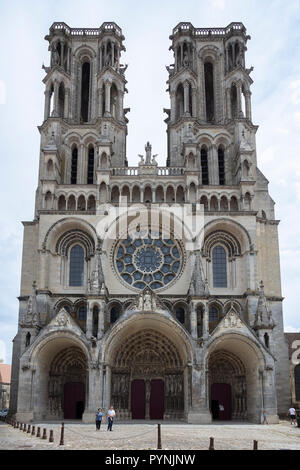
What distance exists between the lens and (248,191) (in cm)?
3800

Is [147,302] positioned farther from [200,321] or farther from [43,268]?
[43,268]

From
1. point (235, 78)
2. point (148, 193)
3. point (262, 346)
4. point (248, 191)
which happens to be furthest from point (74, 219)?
point (235, 78)

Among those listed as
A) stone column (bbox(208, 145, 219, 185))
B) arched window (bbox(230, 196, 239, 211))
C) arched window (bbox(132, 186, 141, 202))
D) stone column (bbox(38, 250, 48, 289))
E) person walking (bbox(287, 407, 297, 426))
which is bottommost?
person walking (bbox(287, 407, 297, 426))

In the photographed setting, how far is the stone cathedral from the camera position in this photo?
32.5m

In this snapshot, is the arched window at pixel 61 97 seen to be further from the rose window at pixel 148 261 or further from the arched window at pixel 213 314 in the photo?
the arched window at pixel 213 314

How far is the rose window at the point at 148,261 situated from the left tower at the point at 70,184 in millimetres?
2308

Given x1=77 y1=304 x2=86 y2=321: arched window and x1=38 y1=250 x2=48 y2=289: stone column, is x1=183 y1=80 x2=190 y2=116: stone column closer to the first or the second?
x1=38 y1=250 x2=48 y2=289: stone column

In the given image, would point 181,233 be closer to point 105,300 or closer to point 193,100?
point 105,300

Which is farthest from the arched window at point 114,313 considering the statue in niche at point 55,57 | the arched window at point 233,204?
the statue in niche at point 55,57

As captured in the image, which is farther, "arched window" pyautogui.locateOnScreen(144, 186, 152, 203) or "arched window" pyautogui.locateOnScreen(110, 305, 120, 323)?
"arched window" pyautogui.locateOnScreen(144, 186, 152, 203)

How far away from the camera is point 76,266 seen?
123 ft

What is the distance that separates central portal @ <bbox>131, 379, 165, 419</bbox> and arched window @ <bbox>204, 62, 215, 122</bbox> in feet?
74.9

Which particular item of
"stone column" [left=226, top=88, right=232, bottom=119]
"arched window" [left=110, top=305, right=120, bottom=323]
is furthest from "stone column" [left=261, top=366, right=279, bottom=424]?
"stone column" [left=226, top=88, right=232, bottom=119]

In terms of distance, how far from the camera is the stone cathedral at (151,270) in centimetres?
3250
